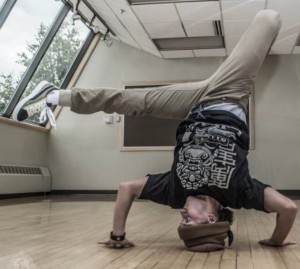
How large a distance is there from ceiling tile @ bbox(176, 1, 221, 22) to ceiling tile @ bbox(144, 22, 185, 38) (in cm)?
34

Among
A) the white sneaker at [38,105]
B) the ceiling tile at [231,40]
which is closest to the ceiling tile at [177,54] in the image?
the ceiling tile at [231,40]

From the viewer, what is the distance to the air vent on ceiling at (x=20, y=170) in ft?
24.0

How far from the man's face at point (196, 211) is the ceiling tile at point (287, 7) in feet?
14.0

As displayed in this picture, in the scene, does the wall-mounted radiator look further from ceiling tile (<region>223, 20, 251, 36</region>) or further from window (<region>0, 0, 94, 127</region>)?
ceiling tile (<region>223, 20, 251, 36</region>)

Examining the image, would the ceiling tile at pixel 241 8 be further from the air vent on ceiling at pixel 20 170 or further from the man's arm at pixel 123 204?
the air vent on ceiling at pixel 20 170

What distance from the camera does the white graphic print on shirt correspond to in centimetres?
213

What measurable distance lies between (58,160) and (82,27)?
275 cm

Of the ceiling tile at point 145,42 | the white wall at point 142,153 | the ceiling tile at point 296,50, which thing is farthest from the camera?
the white wall at point 142,153

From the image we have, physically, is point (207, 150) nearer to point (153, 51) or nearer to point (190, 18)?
point (190, 18)

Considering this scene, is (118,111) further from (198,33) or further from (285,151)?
(285,151)

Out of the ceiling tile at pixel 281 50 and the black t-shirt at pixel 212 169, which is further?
the ceiling tile at pixel 281 50

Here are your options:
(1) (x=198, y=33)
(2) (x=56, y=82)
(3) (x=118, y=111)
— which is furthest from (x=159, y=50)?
(3) (x=118, y=111)

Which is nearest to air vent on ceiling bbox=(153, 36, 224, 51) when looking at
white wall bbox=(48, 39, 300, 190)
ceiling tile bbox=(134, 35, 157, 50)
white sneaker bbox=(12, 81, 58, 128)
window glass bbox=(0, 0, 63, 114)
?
ceiling tile bbox=(134, 35, 157, 50)

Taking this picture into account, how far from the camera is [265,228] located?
11.0 ft
